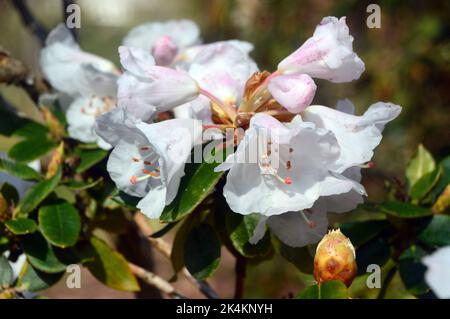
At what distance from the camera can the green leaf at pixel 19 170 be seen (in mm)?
1089

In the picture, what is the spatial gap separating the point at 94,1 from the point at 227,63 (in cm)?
303

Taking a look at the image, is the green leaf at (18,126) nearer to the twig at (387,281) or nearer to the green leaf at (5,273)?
the green leaf at (5,273)

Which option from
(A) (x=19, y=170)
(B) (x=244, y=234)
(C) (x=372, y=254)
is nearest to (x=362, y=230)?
(C) (x=372, y=254)

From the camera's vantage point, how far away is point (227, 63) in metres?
1.01

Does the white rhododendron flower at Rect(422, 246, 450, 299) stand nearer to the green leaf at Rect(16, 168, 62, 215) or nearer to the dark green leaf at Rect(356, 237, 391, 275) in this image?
the dark green leaf at Rect(356, 237, 391, 275)

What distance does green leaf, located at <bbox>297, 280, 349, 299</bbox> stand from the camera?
0.73 meters

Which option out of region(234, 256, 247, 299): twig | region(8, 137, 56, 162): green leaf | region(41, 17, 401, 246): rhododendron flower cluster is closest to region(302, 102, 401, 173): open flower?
region(41, 17, 401, 246): rhododendron flower cluster

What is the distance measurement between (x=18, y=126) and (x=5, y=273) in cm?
36

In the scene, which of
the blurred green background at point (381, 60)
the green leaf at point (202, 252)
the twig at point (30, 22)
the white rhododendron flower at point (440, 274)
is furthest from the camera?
the blurred green background at point (381, 60)

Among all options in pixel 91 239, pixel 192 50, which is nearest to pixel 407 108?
pixel 192 50

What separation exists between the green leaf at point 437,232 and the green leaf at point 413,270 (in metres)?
0.03

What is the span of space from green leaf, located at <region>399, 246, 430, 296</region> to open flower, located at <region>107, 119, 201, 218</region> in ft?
1.34

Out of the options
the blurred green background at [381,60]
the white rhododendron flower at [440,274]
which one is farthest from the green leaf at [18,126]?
the blurred green background at [381,60]

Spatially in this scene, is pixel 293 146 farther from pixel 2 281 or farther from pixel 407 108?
pixel 407 108
